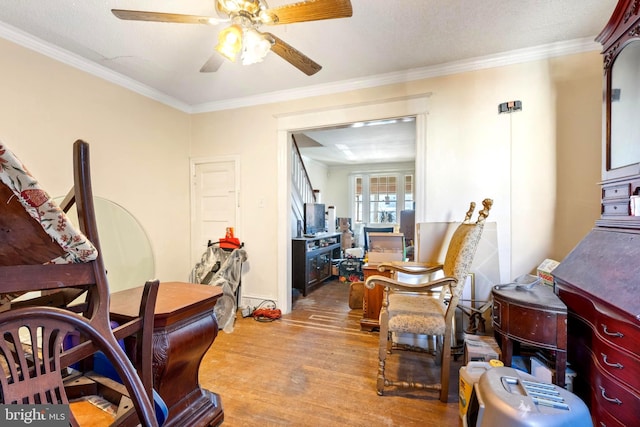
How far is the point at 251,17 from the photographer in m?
1.60

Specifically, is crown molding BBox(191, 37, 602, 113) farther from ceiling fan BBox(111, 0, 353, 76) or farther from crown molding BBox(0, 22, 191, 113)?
ceiling fan BBox(111, 0, 353, 76)

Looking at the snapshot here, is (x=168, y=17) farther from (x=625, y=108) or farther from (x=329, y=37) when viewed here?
(x=625, y=108)

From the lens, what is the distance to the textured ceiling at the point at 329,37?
1.93m

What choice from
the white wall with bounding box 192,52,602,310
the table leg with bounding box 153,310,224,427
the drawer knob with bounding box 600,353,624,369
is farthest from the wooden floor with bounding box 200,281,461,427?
the white wall with bounding box 192,52,602,310

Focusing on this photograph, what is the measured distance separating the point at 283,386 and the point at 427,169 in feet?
7.30

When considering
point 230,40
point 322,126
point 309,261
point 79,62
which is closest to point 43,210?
point 230,40

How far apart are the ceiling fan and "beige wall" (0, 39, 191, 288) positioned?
1.47 meters

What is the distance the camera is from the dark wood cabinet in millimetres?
4059

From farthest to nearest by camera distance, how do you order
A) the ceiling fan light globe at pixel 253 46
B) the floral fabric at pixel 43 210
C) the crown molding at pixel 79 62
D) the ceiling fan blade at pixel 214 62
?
1. the crown molding at pixel 79 62
2. the ceiling fan blade at pixel 214 62
3. the ceiling fan light globe at pixel 253 46
4. the floral fabric at pixel 43 210

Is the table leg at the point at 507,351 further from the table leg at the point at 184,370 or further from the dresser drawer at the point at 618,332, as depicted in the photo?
the table leg at the point at 184,370

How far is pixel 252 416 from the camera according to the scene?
168cm

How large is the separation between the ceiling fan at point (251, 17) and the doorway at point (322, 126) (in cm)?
140

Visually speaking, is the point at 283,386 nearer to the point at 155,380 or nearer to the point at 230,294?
the point at 155,380

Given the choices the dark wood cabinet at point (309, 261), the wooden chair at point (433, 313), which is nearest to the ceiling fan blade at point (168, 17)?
the wooden chair at point (433, 313)
